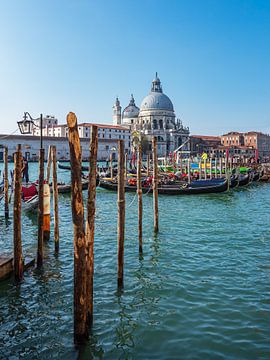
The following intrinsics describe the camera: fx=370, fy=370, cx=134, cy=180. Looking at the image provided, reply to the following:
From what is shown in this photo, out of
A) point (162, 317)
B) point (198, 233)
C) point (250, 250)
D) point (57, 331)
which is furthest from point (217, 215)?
point (57, 331)

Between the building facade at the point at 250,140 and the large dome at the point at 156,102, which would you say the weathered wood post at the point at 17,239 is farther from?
the building facade at the point at 250,140

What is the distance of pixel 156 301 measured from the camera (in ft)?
13.6

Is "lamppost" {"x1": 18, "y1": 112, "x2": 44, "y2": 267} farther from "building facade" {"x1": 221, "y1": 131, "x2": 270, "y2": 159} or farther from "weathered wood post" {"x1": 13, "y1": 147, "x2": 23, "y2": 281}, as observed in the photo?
"building facade" {"x1": 221, "y1": 131, "x2": 270, "y2": 159}

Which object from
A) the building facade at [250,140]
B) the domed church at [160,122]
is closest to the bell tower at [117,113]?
the domed church at [160,122]

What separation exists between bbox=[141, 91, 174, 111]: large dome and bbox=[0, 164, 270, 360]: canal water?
61.2 m

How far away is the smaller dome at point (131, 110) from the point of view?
2894 inches

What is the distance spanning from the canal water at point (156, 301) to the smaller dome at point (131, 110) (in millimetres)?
67449

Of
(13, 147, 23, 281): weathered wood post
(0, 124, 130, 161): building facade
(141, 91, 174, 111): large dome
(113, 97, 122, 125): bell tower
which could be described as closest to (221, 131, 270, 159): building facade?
(141, 91, 174, 111): large dome

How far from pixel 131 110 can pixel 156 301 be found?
7157 centimetres

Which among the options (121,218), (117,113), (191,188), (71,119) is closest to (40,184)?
(121,218)

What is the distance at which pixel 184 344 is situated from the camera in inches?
128

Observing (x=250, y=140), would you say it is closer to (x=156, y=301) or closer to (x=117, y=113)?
(x=117, y=113)

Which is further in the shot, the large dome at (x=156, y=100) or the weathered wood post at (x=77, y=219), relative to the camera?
the large dome at (x=156, y=100)

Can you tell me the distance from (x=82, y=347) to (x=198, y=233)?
4.85 m
